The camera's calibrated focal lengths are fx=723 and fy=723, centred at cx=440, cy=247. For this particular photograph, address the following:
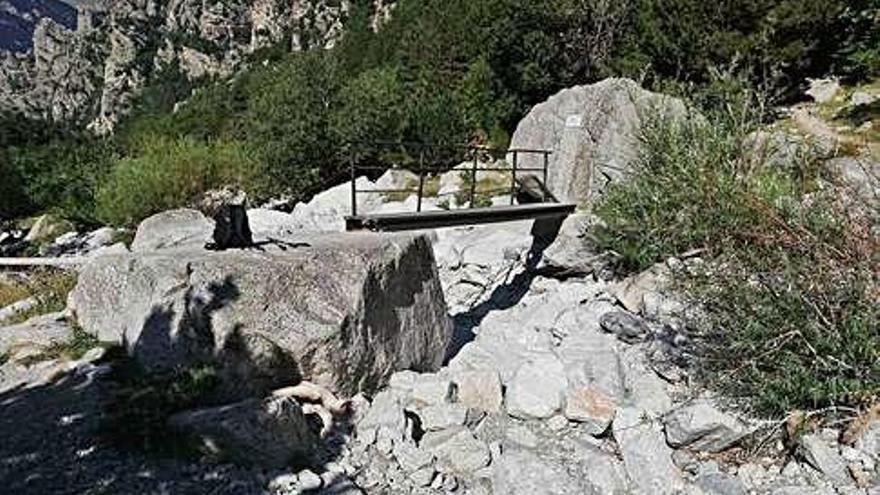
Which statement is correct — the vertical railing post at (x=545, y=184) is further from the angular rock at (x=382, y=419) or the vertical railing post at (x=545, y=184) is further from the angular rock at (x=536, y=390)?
the angular rock at (x=382, y=419)

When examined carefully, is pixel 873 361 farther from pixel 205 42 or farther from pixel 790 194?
pixel 205 42

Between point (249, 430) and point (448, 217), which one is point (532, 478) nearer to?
point (249, 430)

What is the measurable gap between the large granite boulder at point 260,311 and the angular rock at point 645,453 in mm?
2776

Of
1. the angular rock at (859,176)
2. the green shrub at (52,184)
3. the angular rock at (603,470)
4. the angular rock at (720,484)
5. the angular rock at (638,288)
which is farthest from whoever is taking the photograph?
the green shrub at (52,184)

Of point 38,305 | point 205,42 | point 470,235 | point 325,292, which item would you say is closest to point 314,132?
point 470,235

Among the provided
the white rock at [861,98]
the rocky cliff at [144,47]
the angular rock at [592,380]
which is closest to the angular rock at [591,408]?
the angular rock at [592,380]

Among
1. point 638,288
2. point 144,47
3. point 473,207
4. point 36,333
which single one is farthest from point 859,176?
point 144,47

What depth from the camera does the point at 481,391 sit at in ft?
29.2

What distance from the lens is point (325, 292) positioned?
7.95m

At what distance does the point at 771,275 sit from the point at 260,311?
5708 mm

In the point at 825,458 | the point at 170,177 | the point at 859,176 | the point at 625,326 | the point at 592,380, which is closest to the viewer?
the point at 825,458

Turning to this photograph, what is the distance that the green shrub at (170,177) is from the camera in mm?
21891

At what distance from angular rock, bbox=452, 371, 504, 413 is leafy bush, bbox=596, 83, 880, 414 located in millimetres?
2662

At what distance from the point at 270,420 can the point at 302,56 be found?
75.0 ft
